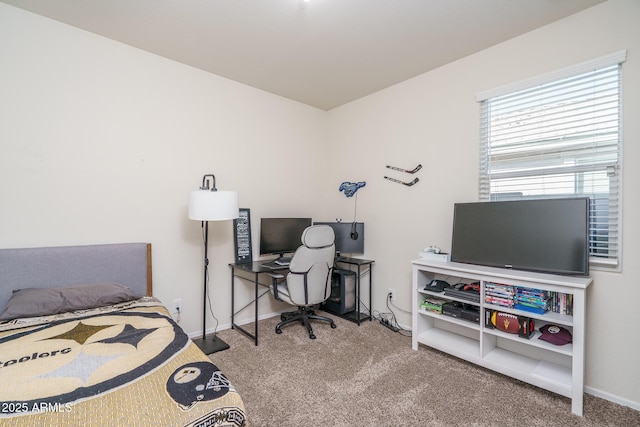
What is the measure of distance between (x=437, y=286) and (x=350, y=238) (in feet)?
3.94

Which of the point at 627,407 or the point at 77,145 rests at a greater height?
the point at 77,145

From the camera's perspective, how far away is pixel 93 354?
1.37 meters

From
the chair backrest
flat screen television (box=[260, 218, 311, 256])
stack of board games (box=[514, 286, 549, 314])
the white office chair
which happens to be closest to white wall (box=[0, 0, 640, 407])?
flat screen television (box=[260, 218, 311, 256])

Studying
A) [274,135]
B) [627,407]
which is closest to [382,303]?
[627,407]

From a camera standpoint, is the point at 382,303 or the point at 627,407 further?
the point at 382,303

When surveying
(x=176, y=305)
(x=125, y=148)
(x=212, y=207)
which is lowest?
(x=176, y=305)

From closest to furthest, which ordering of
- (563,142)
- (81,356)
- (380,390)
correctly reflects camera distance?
(81,356) → (380,390) → (563,142)

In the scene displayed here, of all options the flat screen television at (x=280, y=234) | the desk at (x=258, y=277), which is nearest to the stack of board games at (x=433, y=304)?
the desk at (x=258, y=277)

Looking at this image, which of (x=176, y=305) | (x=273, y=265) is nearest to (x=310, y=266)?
(x=273, y=265)

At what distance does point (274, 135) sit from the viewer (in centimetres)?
361

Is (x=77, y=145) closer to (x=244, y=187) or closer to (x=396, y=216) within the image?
(x=244, y=187)

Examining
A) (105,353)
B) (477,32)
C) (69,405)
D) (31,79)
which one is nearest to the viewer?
(69,405)

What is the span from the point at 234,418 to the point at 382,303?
A: 8.46 ft

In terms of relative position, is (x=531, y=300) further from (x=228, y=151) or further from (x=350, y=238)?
(x=228, y=151)
